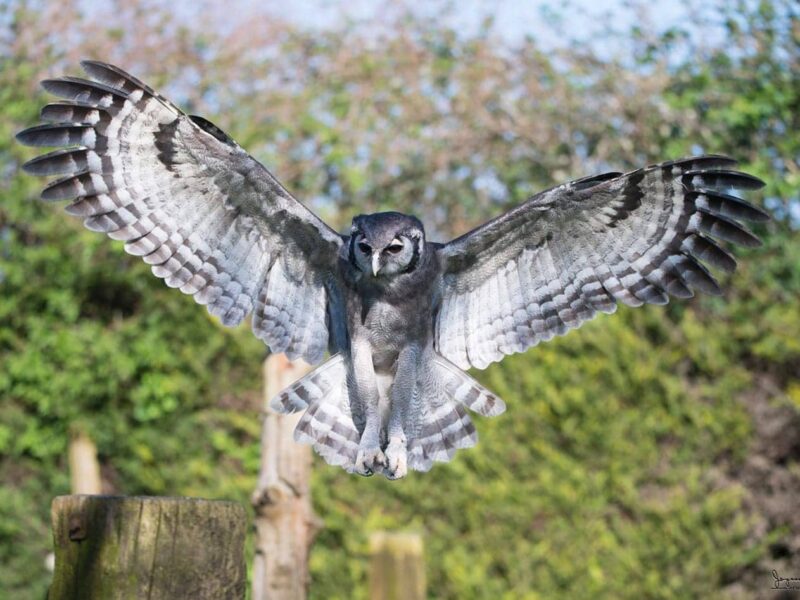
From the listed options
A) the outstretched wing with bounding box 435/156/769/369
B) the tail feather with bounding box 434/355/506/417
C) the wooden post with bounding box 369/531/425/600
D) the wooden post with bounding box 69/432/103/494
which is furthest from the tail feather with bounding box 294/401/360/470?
the wooden post with bounding box 69/432/103/494

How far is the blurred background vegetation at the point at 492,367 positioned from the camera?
6168 millimetres

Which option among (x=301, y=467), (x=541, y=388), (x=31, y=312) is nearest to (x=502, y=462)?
(x=541, y=388)

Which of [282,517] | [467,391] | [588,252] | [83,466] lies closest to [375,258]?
[467,391]

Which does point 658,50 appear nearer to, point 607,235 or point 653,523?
point 653,523

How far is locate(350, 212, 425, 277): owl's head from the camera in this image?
12.3ft

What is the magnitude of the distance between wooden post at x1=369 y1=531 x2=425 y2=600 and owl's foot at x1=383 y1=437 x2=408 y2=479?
187 cm

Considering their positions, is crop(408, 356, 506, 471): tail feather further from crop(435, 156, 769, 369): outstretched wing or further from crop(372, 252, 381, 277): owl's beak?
crop(372, 252, 381, 277): owl's beak

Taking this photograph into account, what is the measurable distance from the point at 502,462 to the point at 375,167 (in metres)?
2.85

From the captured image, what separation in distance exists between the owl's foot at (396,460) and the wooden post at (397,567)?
6.13 ft

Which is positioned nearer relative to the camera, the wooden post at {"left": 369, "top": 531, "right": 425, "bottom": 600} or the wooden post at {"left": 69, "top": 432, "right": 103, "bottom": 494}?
the wooden post at {"left": 369, "top": 531, "right": 425, "bottom": 600}

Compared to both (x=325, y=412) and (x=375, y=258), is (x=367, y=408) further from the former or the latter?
(x=375, y=258)

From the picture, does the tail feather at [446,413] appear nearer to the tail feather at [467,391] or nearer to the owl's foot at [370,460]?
the tail feather at [467,391]

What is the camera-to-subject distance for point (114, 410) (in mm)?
7418

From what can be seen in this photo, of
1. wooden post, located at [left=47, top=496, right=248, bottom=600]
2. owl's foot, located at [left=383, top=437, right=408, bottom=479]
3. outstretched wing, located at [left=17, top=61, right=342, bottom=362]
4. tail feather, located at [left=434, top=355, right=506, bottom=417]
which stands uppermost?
outstretched wing, located at [left=17, top=61, right=342, bottom=362]
